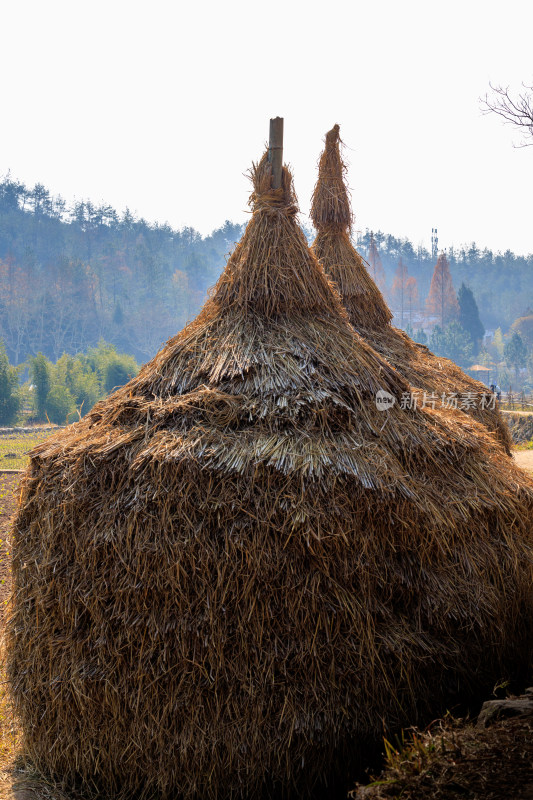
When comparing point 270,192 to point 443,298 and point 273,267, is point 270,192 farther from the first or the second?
point 443,298

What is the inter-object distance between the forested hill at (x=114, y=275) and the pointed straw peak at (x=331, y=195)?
53.9 meters

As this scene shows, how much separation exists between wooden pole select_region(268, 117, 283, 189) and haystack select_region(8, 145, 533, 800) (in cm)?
133

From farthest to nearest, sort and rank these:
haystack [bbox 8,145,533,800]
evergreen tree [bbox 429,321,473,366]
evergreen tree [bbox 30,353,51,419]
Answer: evergreen tree [bbox 429,321,473,366]
evergreen tree [bbox 30,353,51,419]
haystack [bbox 8,145,533,800]

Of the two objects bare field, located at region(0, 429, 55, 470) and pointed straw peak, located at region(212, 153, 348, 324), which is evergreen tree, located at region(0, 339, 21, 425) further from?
pointed straw peak, located at region(212, 153, 348, 324)

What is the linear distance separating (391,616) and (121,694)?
137 centimetres

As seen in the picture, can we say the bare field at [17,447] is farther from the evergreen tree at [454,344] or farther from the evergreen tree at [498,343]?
the evergreen tree at [498,343]

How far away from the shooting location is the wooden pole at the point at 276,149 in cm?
409

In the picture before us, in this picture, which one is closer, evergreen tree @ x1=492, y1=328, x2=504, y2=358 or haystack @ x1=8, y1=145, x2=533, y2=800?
haystack @ x1=8, y1=145, x2=533, y2=800

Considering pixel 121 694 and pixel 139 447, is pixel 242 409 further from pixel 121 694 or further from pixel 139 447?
pixel 121 694

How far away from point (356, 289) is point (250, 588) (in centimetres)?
356

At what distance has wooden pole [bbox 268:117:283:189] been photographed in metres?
4.09

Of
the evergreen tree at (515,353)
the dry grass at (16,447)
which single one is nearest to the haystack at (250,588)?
the dry grass at (16,447)

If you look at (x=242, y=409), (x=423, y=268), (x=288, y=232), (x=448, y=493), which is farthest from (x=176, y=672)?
(x=423, y=268)

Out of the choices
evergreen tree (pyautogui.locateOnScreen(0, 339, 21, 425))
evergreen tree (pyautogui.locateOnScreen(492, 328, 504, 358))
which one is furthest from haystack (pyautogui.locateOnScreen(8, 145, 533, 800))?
evergreen tree (pyautogui.locateOnScreen(492, 328, 504, 358))
